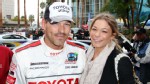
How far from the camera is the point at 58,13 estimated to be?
2643 mm

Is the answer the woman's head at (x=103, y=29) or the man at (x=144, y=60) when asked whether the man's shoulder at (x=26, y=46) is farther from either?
the man at (x=144, y=60)

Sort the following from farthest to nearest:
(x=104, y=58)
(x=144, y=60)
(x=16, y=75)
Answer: (x=144, y=60), (x=104, y=58), (x=16, y=75)

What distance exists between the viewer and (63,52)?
2.84 meters

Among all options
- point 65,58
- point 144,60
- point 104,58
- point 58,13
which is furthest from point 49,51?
point 144,60

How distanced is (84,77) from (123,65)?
1.22ft

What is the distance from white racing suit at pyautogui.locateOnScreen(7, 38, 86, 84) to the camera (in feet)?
8.55

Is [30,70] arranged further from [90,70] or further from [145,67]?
[145,67]

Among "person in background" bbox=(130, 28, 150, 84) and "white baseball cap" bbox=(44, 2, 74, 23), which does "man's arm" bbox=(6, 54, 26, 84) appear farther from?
"person in background" bbox=(130, 28, 150, 84)

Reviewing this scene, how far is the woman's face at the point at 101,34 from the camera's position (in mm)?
2871

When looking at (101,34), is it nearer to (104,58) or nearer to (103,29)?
(103,29)

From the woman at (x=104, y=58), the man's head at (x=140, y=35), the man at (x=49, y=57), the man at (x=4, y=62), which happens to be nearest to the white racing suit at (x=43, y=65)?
the man at (x=49, y=57)

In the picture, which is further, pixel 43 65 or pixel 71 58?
pixel 71 58

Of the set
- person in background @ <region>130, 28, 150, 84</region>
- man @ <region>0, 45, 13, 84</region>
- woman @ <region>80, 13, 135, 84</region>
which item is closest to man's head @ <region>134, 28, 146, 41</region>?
person in background @ <region>130, 28, 150, 84</region>

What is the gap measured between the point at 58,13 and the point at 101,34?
47 cm
